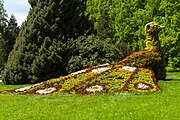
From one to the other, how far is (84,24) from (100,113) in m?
21.2

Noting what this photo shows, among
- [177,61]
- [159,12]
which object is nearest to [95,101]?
[177,61]

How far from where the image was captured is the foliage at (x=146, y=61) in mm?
21859

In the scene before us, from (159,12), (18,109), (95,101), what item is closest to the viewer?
(18,109)

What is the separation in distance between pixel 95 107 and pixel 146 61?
31.2 ft

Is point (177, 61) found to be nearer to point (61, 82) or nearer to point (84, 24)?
point (84, 24)

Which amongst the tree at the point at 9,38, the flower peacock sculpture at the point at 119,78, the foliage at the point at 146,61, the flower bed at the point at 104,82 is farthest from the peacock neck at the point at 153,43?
the tree at the point at 9,38

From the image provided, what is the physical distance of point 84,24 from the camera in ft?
106

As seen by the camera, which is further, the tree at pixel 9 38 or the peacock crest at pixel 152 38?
the tree at pixel 9 38

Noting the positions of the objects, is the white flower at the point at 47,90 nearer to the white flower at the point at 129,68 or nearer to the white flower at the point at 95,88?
the white flower at the point at 95,88

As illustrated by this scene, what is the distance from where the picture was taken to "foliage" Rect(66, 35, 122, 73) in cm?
2905

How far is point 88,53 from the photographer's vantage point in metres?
29.8

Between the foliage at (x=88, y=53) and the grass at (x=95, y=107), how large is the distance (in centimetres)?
1189

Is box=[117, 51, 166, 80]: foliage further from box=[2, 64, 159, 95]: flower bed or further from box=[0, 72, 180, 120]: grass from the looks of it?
box=[0, 72, 180, 120]: grass

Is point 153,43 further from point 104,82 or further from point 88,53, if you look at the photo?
point 88,53
